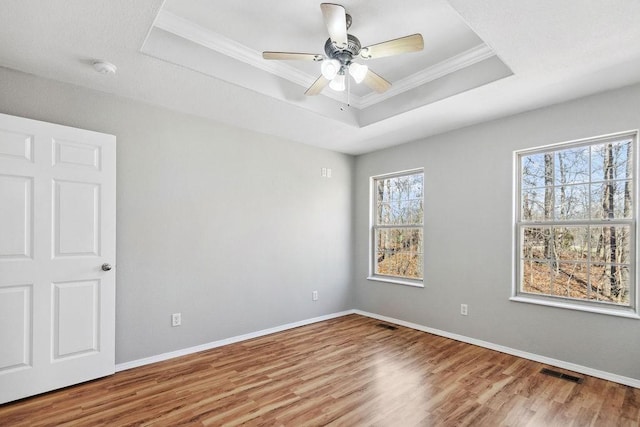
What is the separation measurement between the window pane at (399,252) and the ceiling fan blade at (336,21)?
9.37 ft

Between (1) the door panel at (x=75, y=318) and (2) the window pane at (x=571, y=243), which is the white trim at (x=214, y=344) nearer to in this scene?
(1) the door panel at (x=75, y=318)

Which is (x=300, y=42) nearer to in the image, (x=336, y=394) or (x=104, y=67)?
(x=104, y=67)

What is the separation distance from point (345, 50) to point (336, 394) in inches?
102

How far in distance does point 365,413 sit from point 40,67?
351 centimetres

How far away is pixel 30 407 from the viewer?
229 centimetres

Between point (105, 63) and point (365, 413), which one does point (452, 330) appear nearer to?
point (365, 413)

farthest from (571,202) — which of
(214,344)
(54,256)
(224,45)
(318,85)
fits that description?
(54,256)

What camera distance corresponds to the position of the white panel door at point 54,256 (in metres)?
2.36

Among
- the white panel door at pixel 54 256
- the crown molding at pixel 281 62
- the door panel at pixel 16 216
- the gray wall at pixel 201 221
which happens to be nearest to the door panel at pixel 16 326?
the white panel door at pixel 54 256

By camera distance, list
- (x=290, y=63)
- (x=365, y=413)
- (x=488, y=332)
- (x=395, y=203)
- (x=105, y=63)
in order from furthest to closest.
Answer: (x=395, y=203) → (x=488, y=332) → (x=290, y=63) → (x=105, y=63) → (x=365, y=413)

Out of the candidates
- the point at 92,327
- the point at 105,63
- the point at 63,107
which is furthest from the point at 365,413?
the point at 63,107

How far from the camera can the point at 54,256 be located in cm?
253

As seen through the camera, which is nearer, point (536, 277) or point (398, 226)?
point (536, 277)

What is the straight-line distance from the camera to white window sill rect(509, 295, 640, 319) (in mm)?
2705
